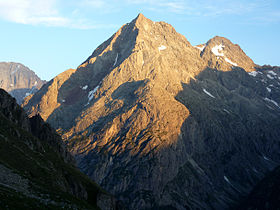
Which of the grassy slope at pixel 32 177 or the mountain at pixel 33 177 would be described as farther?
the mountain at pixel 33 177

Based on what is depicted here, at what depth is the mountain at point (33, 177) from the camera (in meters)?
63.1

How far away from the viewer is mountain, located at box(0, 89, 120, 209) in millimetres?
63084

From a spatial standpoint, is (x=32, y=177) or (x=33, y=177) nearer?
(x=32, y=177)

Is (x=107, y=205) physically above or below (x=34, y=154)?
below

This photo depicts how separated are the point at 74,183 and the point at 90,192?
7101mm

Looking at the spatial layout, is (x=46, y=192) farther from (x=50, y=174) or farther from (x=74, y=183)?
(x=74, y=183)

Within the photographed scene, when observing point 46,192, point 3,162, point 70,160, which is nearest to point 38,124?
point 70,160

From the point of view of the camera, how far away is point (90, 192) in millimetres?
114750

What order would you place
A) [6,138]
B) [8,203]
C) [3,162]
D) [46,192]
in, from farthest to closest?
[6,138], [3,162], [46,192], [8,203]

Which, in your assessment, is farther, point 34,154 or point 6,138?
point 34,154

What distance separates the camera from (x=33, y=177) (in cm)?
8388

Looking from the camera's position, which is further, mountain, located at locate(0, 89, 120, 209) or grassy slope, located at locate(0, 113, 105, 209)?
mountain, located at locate(0, 89, 120, 209)

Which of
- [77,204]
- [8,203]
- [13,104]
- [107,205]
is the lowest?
[107,205]

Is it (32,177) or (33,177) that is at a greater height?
(32,177)
